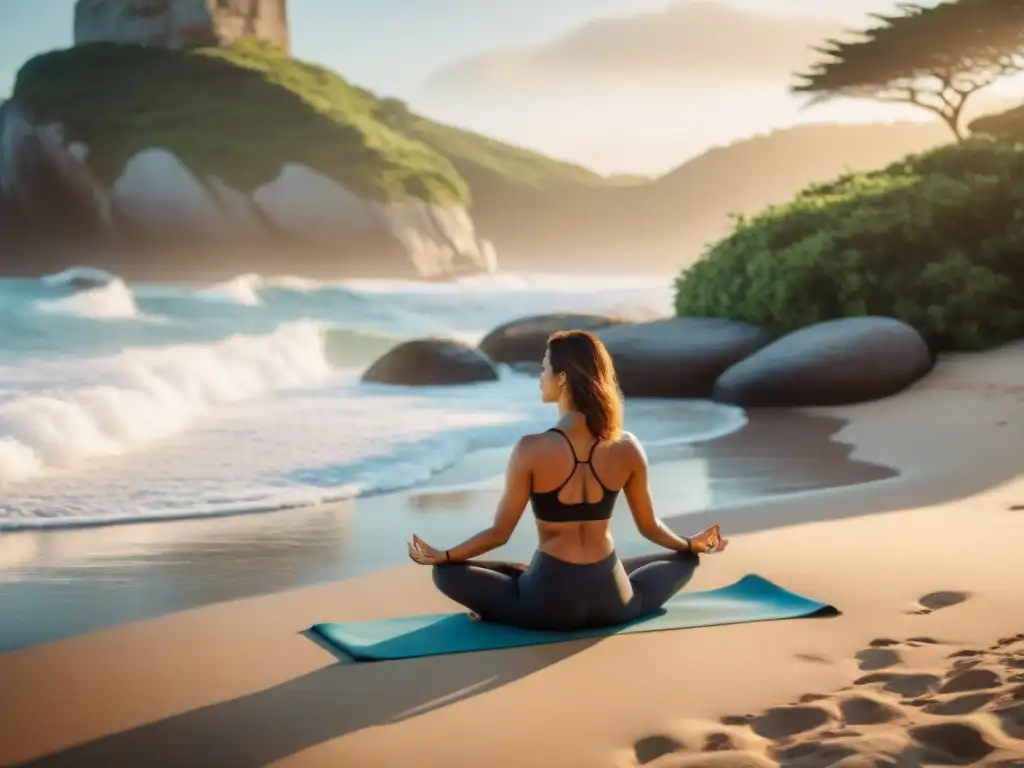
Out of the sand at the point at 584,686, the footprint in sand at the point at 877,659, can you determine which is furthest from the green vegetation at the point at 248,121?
the footprint in sand at the point at 877,659

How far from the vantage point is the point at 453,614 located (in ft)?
13.8

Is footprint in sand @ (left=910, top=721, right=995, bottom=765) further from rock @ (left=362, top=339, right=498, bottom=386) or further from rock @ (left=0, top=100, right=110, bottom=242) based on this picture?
rock @ (left=0, top=100, right=110, bottom=242)

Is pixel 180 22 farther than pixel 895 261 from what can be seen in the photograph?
Yes

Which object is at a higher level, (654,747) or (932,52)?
(932,52)

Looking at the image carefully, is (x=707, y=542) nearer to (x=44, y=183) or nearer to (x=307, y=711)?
(x=307, y=711)

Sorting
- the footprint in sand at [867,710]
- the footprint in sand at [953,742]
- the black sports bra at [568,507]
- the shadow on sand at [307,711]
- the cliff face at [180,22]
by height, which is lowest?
the footprint in sand at [953,742]

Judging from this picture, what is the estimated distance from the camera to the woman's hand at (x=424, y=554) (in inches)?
151

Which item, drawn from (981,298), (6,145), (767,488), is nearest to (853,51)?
(981,298)

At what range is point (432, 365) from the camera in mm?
14055

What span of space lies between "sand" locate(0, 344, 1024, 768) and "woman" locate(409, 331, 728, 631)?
0.13 metres

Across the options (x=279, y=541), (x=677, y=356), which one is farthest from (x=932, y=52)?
(x=279, y=541)

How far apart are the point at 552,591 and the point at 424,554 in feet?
1.23

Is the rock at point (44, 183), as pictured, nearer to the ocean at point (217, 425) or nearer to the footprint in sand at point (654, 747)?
the ocean at point (217, 425)

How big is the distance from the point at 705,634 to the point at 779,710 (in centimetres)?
71
